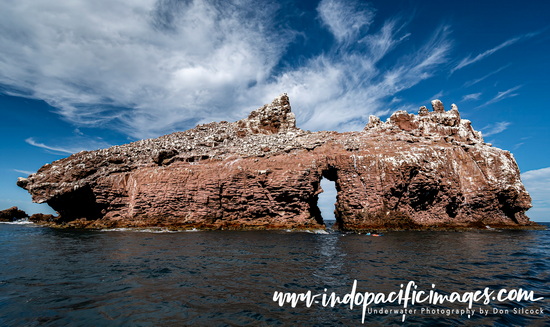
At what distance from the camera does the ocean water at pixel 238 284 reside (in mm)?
6914

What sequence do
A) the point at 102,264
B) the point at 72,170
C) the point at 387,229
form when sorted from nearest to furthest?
the point at 102,264, the point at 387,229, the point at 72,170

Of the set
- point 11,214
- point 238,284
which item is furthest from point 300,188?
point 11,214

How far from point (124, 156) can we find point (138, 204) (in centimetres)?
1265

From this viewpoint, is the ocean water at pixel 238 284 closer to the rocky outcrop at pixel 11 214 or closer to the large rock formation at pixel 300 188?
the large rock formation at pixel 300 188

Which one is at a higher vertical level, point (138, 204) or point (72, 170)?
point (72, 170)

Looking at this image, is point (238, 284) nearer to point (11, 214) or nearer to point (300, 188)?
point (300, 188)

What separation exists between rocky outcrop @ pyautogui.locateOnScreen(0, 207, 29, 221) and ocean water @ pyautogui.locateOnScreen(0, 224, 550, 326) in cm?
7825

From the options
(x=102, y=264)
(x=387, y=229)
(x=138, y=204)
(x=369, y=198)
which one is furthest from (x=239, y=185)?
(x=102, y=264)

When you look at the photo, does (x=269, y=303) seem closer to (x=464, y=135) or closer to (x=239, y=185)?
(x=239, y=185)

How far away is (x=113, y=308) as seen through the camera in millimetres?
7395

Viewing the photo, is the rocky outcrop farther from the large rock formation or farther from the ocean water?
the ocean water

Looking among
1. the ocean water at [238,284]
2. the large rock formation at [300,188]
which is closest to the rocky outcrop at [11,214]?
the large rock formation at [300,188]

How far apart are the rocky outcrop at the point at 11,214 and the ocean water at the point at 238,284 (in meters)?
78.3

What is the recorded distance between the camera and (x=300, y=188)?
3956cm
